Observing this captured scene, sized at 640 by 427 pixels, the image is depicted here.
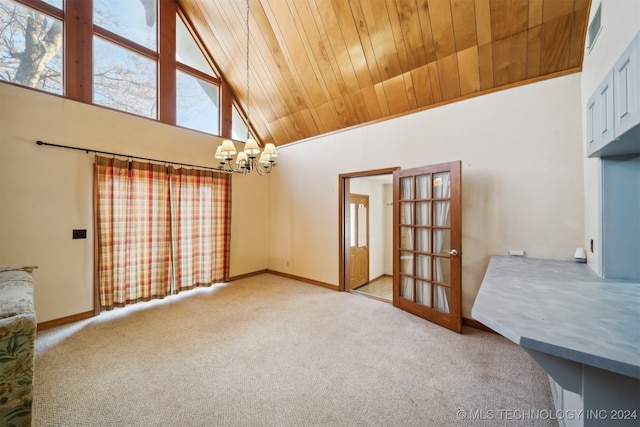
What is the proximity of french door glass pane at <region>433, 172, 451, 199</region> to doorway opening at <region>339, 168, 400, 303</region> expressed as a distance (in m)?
1.15

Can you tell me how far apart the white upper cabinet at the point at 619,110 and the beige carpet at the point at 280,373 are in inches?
69.6

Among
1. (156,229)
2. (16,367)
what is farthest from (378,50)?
(16,367)

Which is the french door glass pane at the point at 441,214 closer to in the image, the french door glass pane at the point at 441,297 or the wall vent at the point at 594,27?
the french door glass pane at the point at 441,297

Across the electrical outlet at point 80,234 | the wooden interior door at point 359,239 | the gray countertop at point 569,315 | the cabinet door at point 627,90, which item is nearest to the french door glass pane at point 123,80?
the electrical outlet at point 80,234

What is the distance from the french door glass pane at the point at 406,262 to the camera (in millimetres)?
3410

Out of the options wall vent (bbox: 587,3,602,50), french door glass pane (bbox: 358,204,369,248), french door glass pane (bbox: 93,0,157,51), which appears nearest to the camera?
wall vent (bbox: 587,3,602,50)

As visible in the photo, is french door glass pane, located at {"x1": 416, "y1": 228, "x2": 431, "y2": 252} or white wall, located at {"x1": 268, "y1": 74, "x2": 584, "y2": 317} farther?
french door glass pane, located at {"x1": 416, "y1": 228, "x2": 431, "y2": 252}

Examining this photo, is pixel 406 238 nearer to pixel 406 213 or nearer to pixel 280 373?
pixel 406 213

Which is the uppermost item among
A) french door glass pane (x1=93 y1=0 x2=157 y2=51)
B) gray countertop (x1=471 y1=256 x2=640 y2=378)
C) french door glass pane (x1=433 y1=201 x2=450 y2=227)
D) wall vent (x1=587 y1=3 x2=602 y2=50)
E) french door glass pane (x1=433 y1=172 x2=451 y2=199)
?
french door glass pane (x1=93 y1=0 x2=157 y2=51)

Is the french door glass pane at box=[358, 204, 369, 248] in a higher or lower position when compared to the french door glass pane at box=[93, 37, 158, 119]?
lower

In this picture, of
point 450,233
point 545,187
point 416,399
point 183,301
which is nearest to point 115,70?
point 183,301

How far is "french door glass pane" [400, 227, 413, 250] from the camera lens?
134 inches

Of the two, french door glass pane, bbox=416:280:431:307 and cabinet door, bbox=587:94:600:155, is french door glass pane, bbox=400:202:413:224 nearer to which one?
french door glass pane, bbox=416:280:431:307

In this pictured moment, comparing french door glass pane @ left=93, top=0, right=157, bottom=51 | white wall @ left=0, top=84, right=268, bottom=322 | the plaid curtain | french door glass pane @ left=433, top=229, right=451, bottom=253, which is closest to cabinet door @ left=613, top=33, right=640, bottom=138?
french door glass pane @ left=433, top=229, right=451, bottom=253
